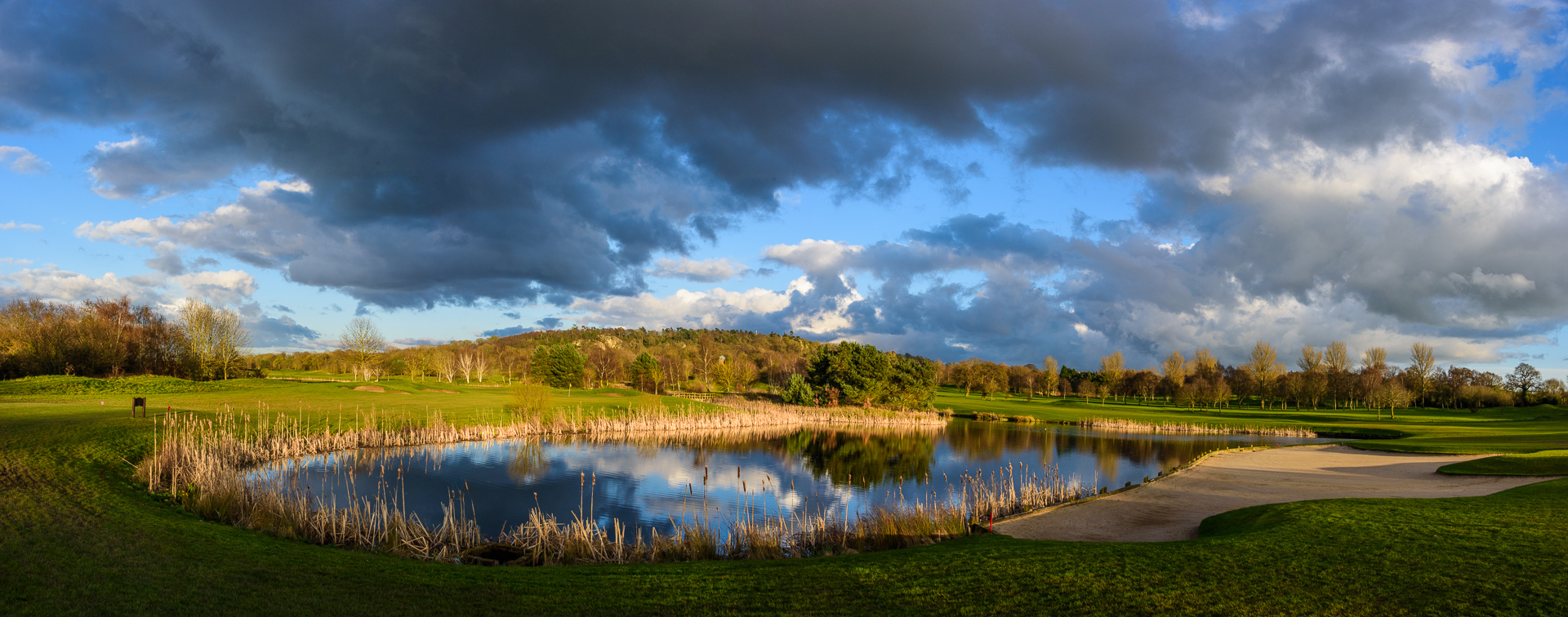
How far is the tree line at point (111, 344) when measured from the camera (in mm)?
46438

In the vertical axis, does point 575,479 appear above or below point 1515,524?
below

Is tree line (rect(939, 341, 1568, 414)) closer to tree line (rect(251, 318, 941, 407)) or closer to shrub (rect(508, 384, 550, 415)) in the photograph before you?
tree line (rect(251, 318, 941, 407))

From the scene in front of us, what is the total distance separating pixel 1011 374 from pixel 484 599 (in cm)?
13062

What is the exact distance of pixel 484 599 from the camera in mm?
7766

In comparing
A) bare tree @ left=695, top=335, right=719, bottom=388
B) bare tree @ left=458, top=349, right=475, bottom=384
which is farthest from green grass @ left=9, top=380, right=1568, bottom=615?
bare tree @ left=695, top=335, right=719, bottom=388

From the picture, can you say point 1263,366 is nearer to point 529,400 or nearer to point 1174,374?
point 1174,374

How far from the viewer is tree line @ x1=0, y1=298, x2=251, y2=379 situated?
152 feet

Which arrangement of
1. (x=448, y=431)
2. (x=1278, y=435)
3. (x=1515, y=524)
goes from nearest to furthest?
(x=1515, y=524), (x=448, y=431), (x=1278, y=435)

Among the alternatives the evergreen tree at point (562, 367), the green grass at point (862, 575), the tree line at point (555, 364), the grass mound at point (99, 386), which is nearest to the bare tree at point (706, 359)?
the tree line at point (555, 364)

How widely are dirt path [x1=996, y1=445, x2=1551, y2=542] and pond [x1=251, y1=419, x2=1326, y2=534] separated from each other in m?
3.32

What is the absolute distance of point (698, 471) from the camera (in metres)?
26.3

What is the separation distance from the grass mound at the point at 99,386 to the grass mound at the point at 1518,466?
5882cm

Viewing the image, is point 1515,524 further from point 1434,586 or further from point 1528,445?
point 1528,445

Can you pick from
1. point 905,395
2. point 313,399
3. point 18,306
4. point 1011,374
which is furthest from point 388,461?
point 1011,374
